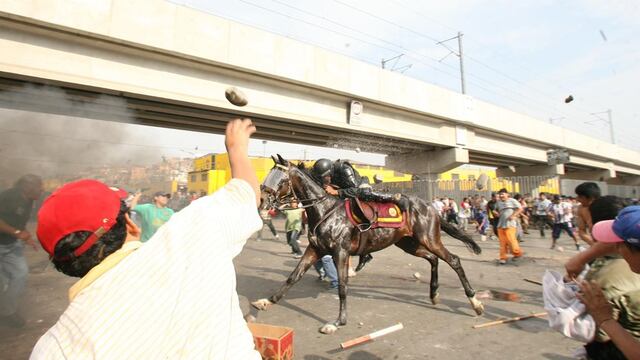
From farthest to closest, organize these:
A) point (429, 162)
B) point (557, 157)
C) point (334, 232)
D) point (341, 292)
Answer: point (557, 157) < point (429, 162) < point (334, 232) < point (341, 292)

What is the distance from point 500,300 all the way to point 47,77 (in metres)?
10.6

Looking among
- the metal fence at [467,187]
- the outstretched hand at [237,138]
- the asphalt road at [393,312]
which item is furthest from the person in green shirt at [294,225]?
the metal fence at [467,187]

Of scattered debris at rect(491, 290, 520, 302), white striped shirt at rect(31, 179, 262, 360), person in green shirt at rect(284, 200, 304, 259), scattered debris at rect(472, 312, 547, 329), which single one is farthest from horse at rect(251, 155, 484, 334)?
person in green shirt at rect(284, 200, 304, 259)

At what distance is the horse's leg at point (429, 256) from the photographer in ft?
16.6

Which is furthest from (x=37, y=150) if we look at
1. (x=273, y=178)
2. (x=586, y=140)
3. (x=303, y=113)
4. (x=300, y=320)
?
(x=586, y=140)

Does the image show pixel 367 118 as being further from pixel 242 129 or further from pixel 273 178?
pixel 242 129

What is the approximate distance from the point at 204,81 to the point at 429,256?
342 inches

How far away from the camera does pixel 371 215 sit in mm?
4898

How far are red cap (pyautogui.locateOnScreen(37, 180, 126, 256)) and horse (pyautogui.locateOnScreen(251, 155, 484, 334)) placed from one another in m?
3.37

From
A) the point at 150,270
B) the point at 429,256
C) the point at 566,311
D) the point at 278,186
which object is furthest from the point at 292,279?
the point at 150,270

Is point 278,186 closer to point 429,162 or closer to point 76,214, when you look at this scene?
point 76,214

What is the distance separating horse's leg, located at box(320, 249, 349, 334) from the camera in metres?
3.99

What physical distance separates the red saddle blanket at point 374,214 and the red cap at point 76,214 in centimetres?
407

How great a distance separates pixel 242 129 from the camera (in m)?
1.23
